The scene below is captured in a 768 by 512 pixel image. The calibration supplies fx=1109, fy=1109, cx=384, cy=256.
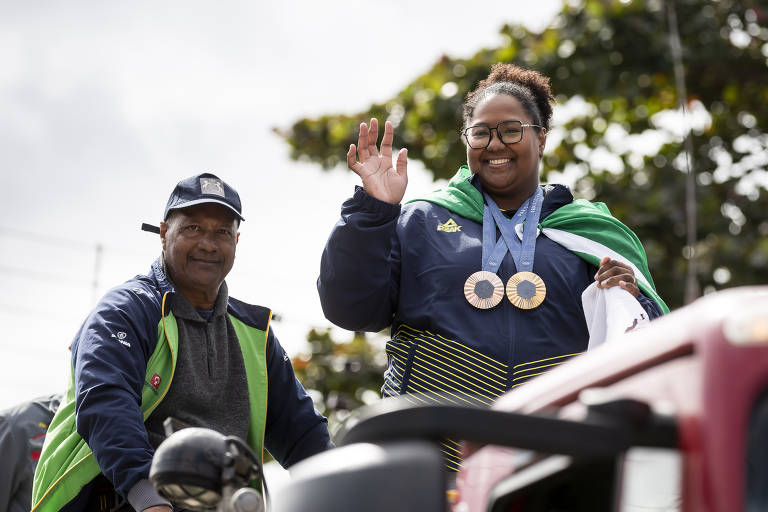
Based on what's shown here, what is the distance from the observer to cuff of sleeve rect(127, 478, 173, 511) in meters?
3.42

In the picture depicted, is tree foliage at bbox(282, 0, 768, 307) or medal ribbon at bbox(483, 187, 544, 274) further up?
tree foliage at bbox(282, 0, 768, 307)

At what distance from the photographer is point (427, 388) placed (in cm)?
369

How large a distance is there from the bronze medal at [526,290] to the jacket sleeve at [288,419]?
1.03 m

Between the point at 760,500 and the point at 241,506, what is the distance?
1.21 meters

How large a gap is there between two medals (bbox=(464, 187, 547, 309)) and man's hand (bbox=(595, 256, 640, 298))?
0.20 metres

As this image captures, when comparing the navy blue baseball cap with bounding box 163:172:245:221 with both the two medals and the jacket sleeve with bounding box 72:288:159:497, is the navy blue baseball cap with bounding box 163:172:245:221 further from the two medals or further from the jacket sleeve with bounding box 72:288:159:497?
the two medals

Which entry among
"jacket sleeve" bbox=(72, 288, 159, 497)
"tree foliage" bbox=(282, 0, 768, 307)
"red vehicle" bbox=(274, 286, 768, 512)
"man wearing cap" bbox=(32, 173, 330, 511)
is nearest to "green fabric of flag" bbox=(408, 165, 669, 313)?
"man wearing cap" bbox=(32, 173, 330, 511)

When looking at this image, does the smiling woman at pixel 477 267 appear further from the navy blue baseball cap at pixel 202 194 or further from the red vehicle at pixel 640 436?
the red vehicle at pixel 640 436

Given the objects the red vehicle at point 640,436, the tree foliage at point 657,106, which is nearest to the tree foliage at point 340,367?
the tree foliage at point 657,106

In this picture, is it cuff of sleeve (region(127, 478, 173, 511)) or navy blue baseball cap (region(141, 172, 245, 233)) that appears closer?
cuff of sleeve (region(127, 478, 173, 511))

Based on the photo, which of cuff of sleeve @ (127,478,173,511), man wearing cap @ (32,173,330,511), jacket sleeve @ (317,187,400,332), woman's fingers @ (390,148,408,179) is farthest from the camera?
woman's fingers @ (390,148,408,179)

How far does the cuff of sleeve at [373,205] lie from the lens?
12.0 feet

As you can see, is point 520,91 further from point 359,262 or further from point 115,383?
point 115,383

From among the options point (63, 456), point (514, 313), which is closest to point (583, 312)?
point (514, 313)
